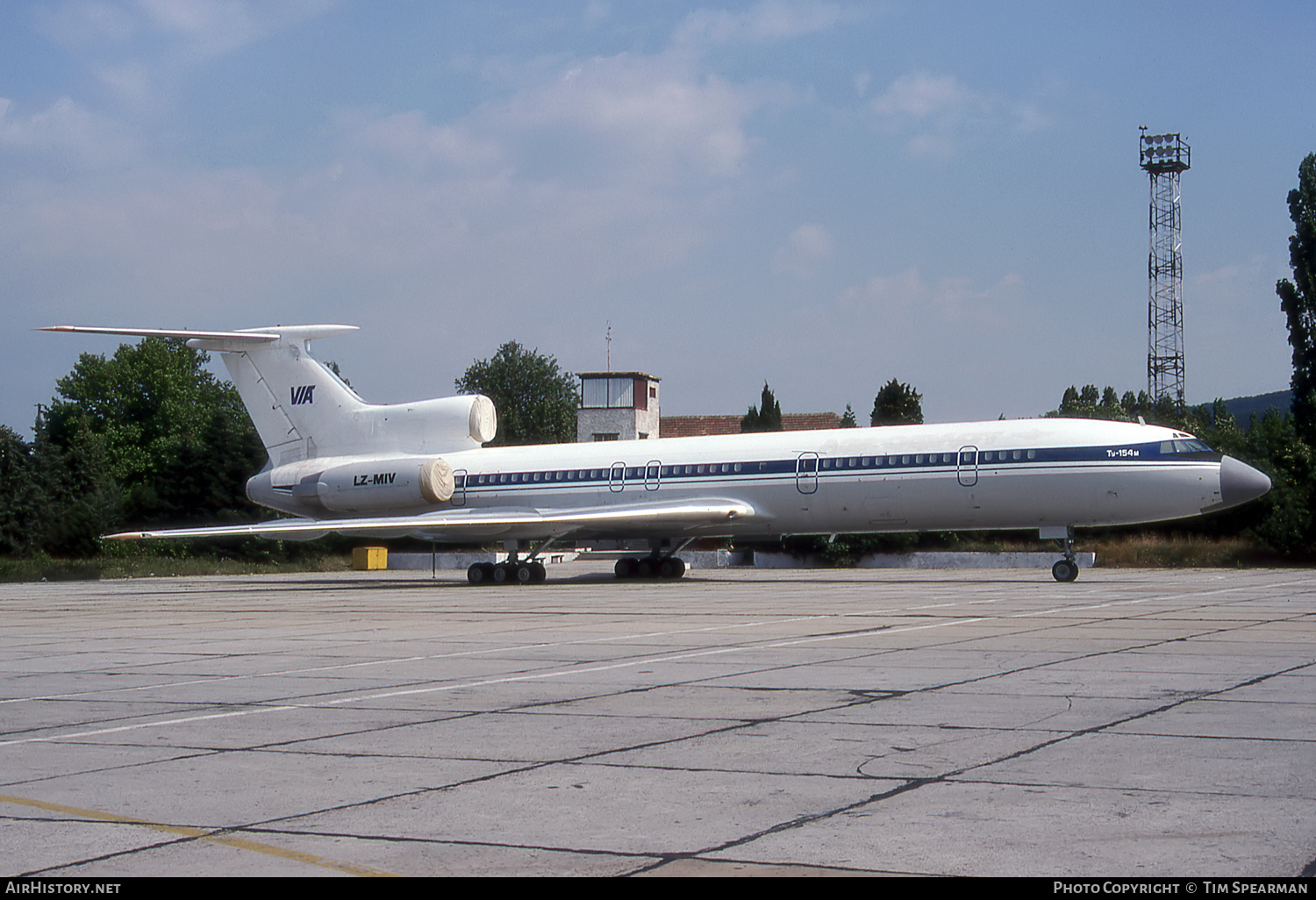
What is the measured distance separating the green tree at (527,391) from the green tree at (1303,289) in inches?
2206

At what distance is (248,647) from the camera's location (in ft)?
46.3

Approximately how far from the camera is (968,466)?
27859mm

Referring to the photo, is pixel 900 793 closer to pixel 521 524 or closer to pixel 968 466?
pixel 968 466

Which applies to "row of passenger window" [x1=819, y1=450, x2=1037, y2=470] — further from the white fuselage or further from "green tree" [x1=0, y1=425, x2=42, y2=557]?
"green tree" [x1=0, y1=425, x2=42, y2=557]

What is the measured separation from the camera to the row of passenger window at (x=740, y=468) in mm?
27891

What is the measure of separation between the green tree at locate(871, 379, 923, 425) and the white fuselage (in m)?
28.4

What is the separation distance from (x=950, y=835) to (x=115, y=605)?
22247 millimetres

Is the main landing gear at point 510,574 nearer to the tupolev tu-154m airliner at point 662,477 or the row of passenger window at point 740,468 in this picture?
the tupolev tu-154m airliner at point 662,477

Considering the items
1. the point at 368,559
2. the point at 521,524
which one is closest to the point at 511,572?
the point at 521,524

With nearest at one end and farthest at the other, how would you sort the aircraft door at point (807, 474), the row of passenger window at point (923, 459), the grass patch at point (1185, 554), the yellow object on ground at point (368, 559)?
the row of passenger window at point (923, 459)
the aircraft door at point (807, 474)
the grass patch at point (1185, 554)
the yellow object on ground at point (368, 559)

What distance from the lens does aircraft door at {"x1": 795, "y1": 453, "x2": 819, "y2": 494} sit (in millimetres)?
29750

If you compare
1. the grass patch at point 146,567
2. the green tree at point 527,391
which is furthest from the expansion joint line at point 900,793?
the green tree at point 527,391

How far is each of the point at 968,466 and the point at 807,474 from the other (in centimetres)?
379

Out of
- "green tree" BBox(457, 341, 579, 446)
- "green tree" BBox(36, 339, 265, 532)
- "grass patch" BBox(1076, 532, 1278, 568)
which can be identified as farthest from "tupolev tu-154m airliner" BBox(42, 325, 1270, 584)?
"green tree" BBox(457, 341, 579, 446)
